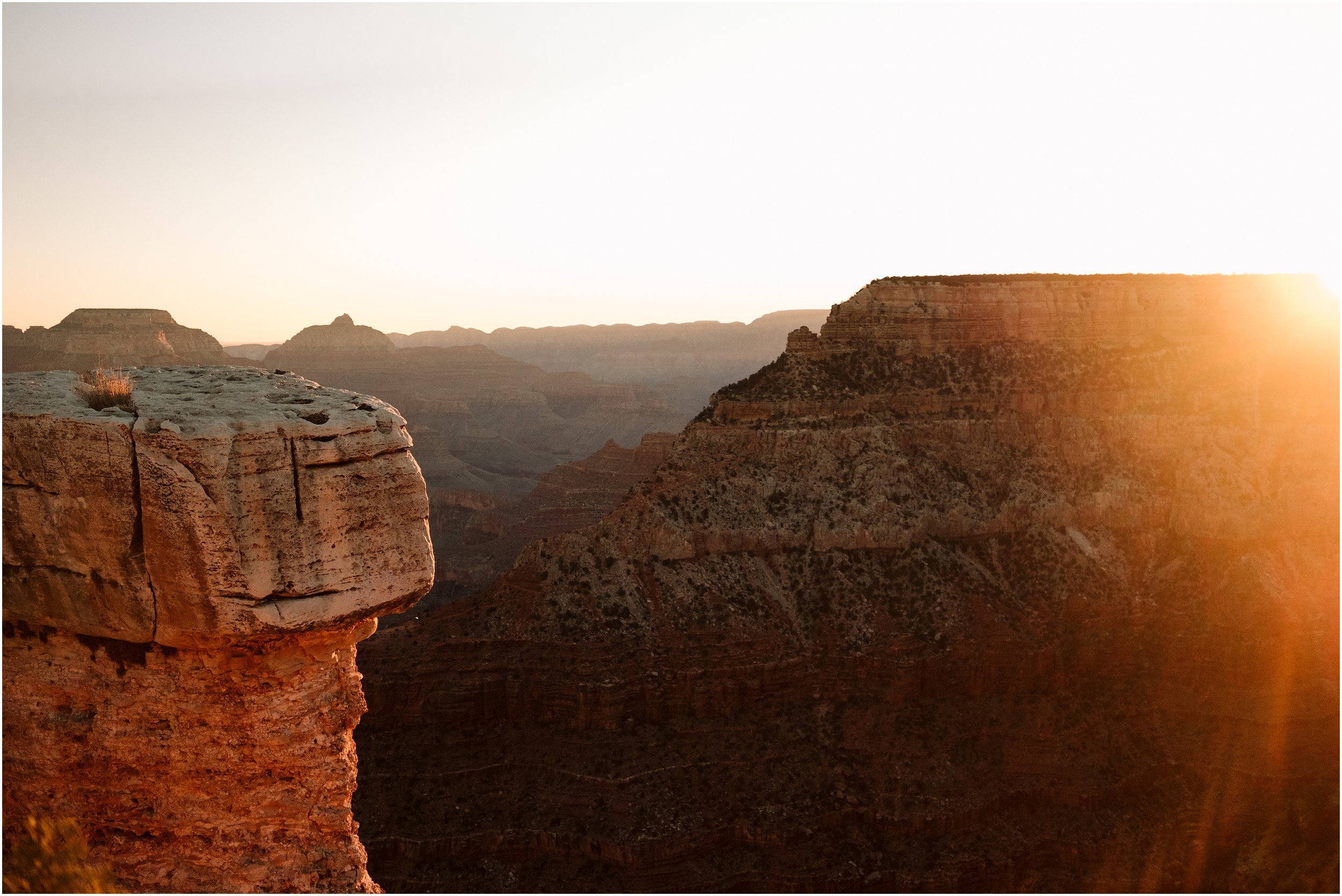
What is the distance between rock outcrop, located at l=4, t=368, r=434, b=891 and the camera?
9.47 meters

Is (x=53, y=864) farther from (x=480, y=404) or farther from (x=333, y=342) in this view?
(x=333, y=342)

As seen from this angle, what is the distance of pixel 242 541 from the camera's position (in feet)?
30.9

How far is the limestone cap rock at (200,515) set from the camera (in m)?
9.39

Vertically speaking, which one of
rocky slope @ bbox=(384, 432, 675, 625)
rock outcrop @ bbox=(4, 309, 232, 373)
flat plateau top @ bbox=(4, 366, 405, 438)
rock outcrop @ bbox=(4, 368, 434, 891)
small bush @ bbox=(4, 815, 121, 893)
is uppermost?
rock outcrop @ bbox=(4, 309, 232, 373)

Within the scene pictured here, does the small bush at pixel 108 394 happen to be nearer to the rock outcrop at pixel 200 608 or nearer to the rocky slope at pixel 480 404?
the rock outcrop at pixel 200 608

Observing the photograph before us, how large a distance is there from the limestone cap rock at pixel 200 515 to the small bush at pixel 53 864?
1.93m

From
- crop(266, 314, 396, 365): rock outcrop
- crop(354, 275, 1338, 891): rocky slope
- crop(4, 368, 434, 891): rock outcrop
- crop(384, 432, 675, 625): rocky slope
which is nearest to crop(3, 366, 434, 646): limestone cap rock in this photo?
crop(4, 368, 434, 891): rock outcrop

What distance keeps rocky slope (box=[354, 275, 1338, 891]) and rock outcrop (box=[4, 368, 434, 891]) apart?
2068cm

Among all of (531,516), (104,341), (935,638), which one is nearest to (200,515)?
(935,638)

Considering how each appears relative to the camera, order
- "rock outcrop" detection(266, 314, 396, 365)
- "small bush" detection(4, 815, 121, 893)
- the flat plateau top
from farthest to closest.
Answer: "rock outcrop" detection(266, 314, 396, 365)
the flat plateau top
"small bush" detection(4, 815, 121, 893)

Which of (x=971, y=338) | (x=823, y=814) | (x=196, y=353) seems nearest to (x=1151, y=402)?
(x=971, y=338)

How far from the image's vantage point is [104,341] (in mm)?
99875

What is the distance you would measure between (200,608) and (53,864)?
2.49 m

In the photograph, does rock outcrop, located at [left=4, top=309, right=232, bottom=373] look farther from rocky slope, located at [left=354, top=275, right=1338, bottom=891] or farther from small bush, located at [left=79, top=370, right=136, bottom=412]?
small bush, located at [left=79, top=370, right=136, bottom=412]
